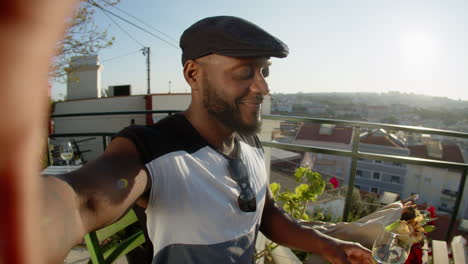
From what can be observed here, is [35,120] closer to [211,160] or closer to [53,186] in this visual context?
[53,186]

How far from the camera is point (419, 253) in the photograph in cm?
174

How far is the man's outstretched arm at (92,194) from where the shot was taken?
0.57m

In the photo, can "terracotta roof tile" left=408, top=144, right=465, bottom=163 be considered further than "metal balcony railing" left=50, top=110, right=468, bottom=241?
Yes

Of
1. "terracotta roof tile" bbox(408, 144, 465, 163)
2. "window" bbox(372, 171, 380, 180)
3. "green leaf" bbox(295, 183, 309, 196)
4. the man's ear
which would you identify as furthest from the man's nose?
"window" bbox(372, 171, 380, 180)

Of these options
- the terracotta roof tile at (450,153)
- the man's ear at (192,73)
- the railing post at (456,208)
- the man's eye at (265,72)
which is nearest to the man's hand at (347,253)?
the man's eye at (265,72)

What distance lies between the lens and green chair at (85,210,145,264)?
1.33 meters

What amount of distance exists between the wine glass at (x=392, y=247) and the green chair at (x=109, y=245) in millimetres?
1183

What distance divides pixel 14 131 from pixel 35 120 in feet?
0.07

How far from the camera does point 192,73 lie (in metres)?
1.41

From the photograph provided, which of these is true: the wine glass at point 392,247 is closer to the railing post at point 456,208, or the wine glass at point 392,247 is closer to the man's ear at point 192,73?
the man's ear at point 192,73

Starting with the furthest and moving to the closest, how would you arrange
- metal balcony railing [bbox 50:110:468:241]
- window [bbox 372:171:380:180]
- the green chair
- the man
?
window [bbox 372:171:380:180] < metal balcony railing [bbox 50:110:468:241] < the green chair < the man

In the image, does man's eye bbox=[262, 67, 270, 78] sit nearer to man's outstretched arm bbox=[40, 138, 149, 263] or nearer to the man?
the man

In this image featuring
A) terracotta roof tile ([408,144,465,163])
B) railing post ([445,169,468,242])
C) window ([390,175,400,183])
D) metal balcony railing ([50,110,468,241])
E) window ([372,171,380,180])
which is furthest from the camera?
window ([372,171,380,180])

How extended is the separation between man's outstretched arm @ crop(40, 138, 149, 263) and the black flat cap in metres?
0.54
